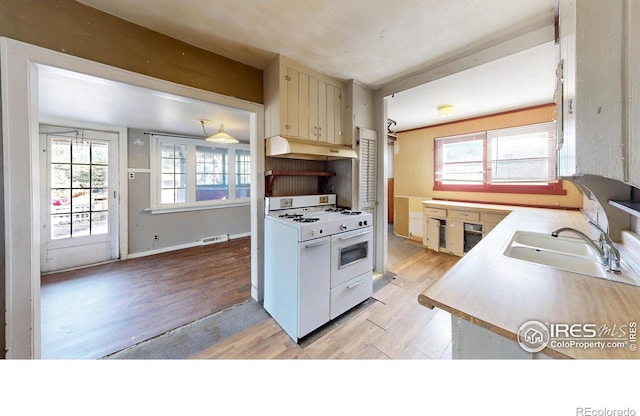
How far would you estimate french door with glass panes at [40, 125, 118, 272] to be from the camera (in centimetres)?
312

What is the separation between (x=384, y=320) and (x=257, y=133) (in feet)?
7.24

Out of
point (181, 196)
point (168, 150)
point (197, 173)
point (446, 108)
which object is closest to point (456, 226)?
point (446, 108)

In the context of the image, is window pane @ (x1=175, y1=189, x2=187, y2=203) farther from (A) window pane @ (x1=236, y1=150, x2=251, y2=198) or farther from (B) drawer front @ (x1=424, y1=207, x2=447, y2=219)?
(B) drawer front @ (x1=424, y1=207, x2=447, y2=219)

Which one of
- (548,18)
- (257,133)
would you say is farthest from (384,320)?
(548,18)

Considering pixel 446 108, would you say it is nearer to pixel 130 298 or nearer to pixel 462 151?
pixel 462 151

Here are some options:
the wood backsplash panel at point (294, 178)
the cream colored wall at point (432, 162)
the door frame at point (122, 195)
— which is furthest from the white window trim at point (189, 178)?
the cream colored wall at point (432, 162)

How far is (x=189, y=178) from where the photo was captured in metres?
4.31

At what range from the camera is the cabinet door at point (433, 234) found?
12.2ft

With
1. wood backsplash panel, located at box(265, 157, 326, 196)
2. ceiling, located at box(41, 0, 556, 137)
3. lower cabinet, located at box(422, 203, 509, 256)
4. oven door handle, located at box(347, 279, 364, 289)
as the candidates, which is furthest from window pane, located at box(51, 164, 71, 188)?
lower cabinet, located at box(422, 203, 509, 256)

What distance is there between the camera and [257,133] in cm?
219

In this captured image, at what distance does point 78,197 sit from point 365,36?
461cm

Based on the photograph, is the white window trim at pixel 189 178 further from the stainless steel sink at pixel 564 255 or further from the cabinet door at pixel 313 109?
the stainless steel sink at pixel 564 255

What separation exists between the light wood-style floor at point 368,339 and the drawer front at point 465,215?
1936 mm
